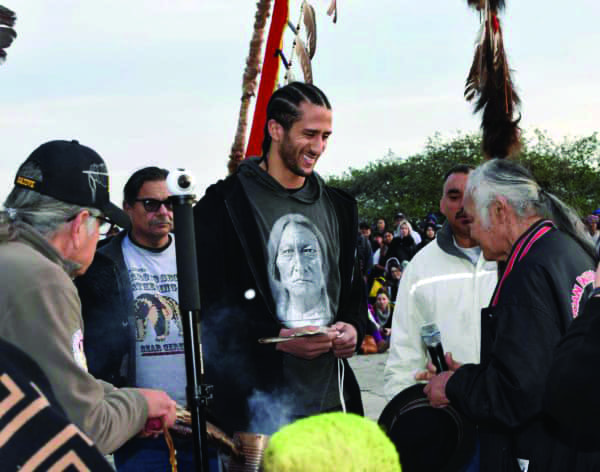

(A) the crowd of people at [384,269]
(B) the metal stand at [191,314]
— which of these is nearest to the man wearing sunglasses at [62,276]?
(B) the metal stand at [191,314]

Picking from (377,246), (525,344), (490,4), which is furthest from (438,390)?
(377,246)

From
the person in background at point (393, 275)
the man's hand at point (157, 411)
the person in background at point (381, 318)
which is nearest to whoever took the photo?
the man's hand at point (157, 411)

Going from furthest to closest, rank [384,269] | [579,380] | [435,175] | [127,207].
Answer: [435,175], [384,269], [127,207], [579,380]

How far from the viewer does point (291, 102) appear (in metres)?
3.64

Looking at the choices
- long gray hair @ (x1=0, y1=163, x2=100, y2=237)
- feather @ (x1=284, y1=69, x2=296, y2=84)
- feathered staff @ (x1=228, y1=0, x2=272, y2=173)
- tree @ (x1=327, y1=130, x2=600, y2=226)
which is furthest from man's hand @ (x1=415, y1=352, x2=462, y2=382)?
tree @ (x1=327, y1=130, x2=600, y2=226)

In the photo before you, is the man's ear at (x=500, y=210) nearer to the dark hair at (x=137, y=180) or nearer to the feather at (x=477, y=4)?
the dark hair at (x=137, y=180)

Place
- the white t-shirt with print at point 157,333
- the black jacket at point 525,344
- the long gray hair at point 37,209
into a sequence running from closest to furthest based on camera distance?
the long gray hair at point 37,209
the black jacket at point 525,344
the white t-shirt with print at point 157,333

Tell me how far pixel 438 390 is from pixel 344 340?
0.56 meters

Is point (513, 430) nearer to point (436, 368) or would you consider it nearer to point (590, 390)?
point (436, 368)

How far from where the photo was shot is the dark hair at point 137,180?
13.4 feet

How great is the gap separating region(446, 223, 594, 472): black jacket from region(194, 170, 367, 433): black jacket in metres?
0.96

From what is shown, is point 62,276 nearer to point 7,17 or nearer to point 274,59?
point 7,17

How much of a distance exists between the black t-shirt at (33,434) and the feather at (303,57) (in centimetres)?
504

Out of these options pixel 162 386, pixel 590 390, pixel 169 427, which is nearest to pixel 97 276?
pixel 162 386
